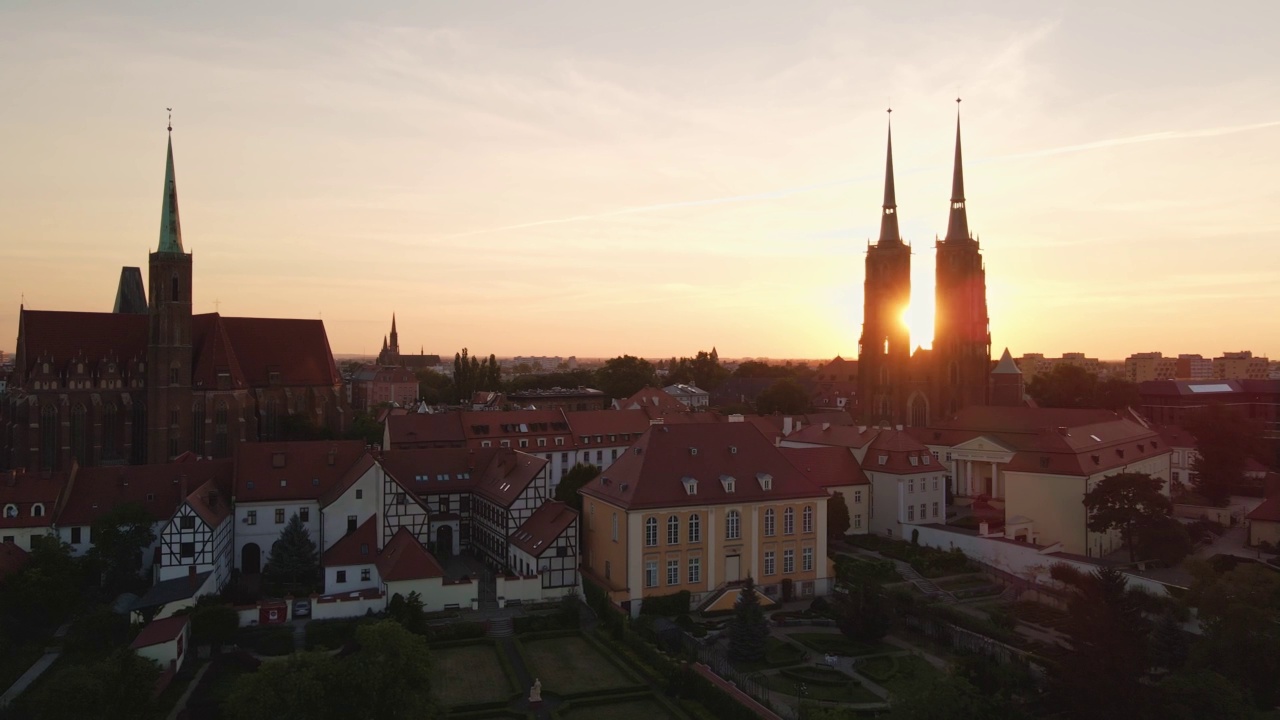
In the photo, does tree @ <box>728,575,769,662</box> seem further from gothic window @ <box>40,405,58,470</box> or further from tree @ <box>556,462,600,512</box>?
gothic window @ <box>40,405,58,470</box>

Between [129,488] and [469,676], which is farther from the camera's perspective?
[129,488]

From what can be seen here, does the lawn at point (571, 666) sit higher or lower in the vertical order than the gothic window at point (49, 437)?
lower

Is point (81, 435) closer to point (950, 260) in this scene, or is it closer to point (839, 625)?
point (839, 625)

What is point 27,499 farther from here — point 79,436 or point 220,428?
point 220,428

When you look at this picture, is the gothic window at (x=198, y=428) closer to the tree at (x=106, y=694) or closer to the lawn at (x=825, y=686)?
the tree at (x=106, y=694)

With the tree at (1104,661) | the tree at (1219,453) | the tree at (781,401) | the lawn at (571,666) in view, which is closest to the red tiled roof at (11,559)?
the lawn at (571,666)

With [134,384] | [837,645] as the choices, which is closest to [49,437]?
[134,384]

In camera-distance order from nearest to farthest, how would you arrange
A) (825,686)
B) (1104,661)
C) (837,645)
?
(1104,661) → (825,686) → (837,645)

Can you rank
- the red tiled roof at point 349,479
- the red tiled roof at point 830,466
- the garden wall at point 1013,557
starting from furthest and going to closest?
1. the red tiled roof at point 830,466
2. the red tiled roof at point 349,479
3. the garden wall at point 1013,557
